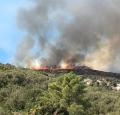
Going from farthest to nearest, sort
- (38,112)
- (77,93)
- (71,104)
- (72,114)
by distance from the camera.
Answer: (77,93)
(71,104)
(72,114)
(38,112)

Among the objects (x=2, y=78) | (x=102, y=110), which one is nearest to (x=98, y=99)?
(x=102, y=110)

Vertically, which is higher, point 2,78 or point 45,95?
point 2,78

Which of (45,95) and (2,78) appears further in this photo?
(2,78)

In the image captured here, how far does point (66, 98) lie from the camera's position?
122ft

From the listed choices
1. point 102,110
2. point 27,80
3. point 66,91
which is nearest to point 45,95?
point 66,91

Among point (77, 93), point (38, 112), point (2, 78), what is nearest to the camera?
point (38, 112)

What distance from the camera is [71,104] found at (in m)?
36.2

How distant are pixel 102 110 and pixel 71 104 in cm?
2272

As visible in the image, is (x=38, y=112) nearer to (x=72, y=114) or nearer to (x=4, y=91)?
(x=72, y=114)

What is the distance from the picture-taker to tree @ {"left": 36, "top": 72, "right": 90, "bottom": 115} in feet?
105

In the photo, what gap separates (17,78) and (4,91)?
38.2 ft

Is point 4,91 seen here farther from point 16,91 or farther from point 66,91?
point 66,91

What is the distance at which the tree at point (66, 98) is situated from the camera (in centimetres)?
3209

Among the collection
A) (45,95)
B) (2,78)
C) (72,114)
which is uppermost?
(2,78)
